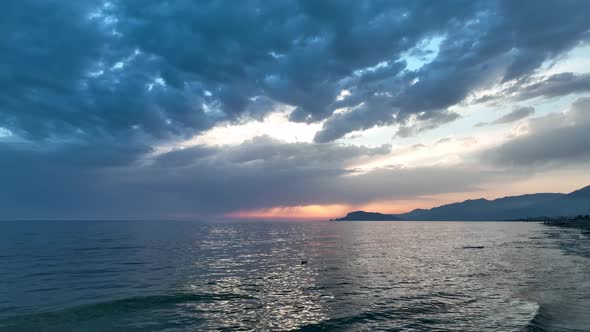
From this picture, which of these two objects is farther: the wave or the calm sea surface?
the wave

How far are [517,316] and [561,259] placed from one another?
34555mm

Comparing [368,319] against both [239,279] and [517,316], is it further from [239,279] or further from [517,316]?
[239,279]

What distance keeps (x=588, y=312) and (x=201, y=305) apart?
82.7ft

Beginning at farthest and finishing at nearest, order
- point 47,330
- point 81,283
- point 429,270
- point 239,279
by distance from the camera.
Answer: point 429,270 → point 239,279 → point 81,283 → point 47,330

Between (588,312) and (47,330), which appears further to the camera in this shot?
(588,312)

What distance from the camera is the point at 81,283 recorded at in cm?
3328

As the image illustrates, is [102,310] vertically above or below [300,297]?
above

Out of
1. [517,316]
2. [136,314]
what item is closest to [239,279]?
[136,314]

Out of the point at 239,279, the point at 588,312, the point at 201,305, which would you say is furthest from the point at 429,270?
the point at 201,305

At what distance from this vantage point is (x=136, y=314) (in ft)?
73.7

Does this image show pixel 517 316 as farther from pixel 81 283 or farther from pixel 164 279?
pixel 81 283

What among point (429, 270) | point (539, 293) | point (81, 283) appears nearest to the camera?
point (539, 293)

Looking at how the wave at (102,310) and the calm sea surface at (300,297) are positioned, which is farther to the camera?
the wave at (102,310)

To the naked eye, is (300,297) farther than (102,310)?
Yes
